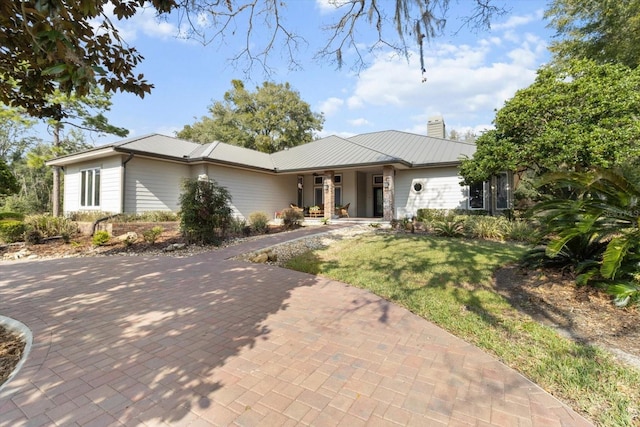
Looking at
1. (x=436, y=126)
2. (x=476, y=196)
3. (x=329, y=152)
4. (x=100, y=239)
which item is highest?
(x=436, y=126)

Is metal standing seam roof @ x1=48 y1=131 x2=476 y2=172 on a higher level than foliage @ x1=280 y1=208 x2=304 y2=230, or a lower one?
higher

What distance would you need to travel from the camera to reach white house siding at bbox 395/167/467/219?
607 inches

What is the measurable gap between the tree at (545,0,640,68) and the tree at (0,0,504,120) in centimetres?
1067

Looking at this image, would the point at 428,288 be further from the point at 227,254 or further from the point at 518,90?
the point at 518,90

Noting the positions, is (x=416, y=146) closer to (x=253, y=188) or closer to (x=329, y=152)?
(x=329, y=152)

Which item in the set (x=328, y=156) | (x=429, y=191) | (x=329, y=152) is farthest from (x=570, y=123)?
(x=329, y=152)

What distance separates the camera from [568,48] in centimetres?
1424

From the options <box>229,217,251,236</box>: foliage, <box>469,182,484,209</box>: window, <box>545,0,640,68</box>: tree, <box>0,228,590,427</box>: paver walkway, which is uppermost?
<box>545,0,640,68</box>: tree

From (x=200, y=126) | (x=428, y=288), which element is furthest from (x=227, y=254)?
(x=200, y=126)

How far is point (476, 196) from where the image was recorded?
49.8ft

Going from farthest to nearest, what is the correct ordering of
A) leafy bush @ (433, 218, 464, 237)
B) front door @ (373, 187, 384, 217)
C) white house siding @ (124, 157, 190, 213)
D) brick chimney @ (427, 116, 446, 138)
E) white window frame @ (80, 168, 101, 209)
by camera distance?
brick chimney @ (427, 116, 446, 138) < front door @ (373, 187, 384, 217) < white window frame @ (80, 168, 101, 209) < white house siding @ (124, 157, 190, 213) < leafy bush @ (433, 218, 464, 237)

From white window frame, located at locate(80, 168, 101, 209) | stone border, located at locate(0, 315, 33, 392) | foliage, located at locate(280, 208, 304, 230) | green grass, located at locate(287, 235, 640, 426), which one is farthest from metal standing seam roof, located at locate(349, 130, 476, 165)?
stone border, located at locate(0, 315, 33, 392)

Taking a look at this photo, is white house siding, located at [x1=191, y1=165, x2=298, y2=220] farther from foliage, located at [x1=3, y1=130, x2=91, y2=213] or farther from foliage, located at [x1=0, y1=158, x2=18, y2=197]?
foliage, located at [x1=3, y1=130, x2=91, y2=213]

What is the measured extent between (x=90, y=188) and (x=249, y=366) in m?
15.3
